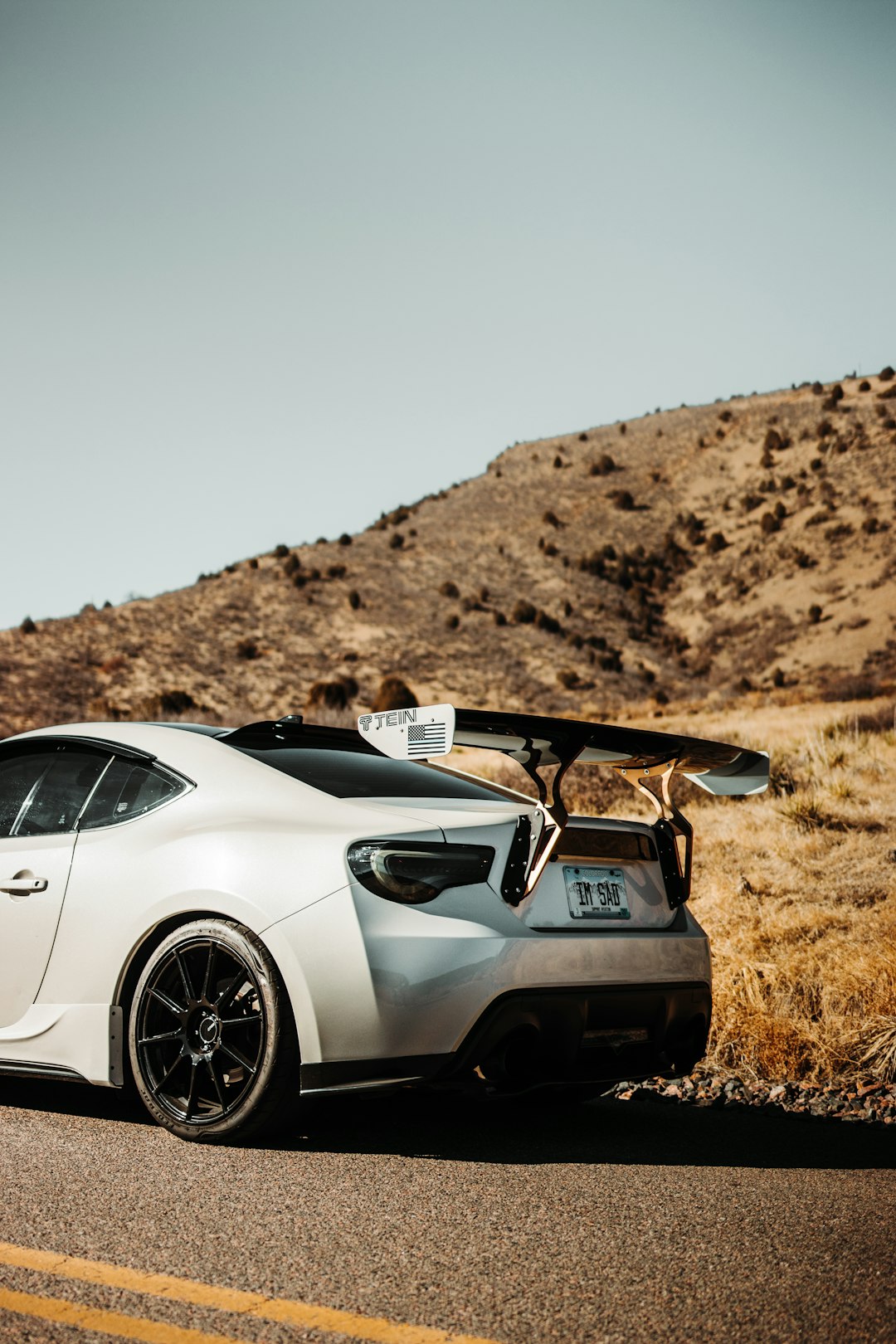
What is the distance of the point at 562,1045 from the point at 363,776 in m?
1.34

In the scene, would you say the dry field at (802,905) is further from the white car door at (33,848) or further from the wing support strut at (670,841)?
the white car door at (33,848)

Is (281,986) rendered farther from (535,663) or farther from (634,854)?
(535,663)

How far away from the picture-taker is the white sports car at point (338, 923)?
435 centimetres

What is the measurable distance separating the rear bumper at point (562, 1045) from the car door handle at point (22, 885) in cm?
Result: 147

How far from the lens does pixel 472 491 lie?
254ft

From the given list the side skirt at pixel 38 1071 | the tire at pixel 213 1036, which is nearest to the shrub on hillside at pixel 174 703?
the side skirt at pixel 38 1071

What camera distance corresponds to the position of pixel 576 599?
205ft

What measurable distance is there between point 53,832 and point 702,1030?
9.11 ft

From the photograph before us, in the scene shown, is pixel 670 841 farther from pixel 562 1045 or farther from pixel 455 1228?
pixel 455 1228

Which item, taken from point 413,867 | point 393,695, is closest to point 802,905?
point 413,867

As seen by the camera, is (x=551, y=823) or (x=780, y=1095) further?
(x=780, y=1095)

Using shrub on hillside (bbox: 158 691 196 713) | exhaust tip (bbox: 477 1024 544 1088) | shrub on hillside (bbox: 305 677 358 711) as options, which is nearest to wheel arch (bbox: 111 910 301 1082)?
exhaust tip (bbox: 477 1024 544 1088)

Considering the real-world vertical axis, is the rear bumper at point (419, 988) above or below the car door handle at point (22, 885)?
below

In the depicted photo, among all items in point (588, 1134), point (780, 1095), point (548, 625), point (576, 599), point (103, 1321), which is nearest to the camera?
point (103, 1321)
